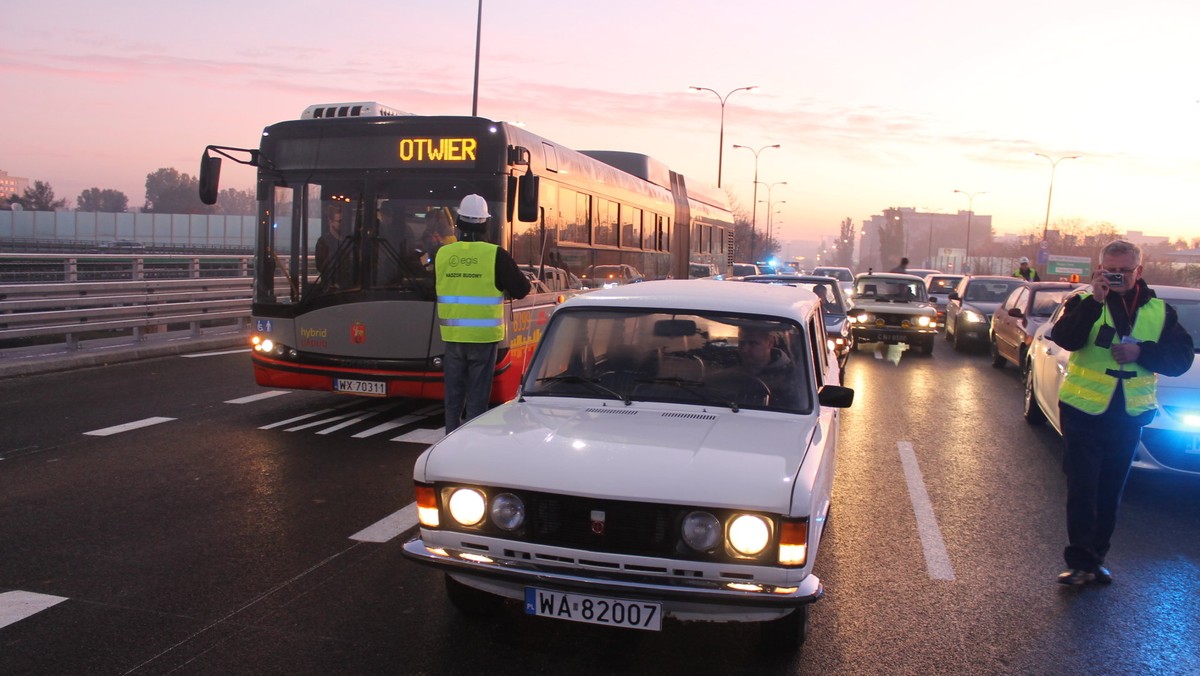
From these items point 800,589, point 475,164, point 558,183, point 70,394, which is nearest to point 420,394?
point 475,164

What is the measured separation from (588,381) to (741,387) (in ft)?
2.64

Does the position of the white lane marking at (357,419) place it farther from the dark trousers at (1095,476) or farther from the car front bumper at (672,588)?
the dark trousers at (1095,476)

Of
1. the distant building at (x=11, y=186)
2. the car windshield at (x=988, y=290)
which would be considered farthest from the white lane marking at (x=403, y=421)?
the distant building at (x=11, y=186)

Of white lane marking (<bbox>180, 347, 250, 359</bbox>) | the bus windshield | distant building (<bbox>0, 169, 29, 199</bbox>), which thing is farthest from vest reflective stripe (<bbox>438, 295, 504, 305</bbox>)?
distant building (<bbox>0, 169, 29, 199</bbox>)

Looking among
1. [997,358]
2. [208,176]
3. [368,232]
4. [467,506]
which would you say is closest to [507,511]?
[467,506]

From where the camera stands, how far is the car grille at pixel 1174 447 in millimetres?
7105

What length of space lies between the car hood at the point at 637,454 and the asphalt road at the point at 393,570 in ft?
2.78

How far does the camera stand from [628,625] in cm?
369

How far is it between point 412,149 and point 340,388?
249cm

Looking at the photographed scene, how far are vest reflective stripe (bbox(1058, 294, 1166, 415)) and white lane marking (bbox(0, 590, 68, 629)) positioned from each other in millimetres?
5484

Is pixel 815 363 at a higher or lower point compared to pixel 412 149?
lower

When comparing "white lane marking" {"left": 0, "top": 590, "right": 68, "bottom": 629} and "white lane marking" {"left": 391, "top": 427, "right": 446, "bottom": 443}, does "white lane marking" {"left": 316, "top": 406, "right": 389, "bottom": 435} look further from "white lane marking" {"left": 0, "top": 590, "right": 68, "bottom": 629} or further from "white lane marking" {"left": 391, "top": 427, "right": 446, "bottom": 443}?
"white lane marking" {"left": 0, "top": 590, "right": 68, "bottom": 629}

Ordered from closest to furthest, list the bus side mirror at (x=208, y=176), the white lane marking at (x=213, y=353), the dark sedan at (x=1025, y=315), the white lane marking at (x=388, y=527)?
the white lane marking at (x=388, y=527)
the bus side mirror at (x=208, y=176)
the dark sedan at (x=1025, y=315)
the white lane marking at (x=213, y=353)

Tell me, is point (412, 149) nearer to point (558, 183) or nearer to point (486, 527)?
point (558, 183)
